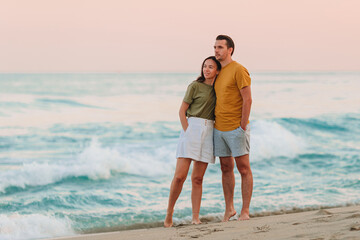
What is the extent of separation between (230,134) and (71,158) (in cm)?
827

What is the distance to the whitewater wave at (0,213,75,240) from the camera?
6.03m

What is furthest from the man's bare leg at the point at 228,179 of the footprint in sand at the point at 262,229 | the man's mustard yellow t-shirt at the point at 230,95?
the footprint in sand at the point at 262,229

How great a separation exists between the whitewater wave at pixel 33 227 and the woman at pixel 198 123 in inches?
87.4

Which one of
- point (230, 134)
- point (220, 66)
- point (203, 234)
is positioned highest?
point (220, 66)

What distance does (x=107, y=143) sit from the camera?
51.3ft

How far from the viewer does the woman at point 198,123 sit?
15.8 ft

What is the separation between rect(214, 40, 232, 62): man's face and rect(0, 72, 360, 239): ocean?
8.36 feet

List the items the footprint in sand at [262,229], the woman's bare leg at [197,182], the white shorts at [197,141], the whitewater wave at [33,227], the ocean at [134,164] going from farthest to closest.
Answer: the ocean at [134,164]
the whitewater wave at [33,227]
the woman's bare leg at [197,182]
the white shorts at [197,141]
the footprint in sand at [262,229]

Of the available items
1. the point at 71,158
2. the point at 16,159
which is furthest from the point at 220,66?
the point at 16,159

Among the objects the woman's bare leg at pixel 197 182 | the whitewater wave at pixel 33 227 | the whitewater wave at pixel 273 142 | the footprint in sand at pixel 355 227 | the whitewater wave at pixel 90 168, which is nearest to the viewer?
the footprint in sand at pixel 355 227

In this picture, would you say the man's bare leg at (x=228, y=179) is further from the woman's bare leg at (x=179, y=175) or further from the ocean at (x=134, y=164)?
the ocean at (x=134, y=164)

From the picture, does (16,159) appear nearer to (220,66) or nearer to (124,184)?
(124,184)

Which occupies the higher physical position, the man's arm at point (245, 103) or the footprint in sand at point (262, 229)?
the man's arm at point (245, 103)

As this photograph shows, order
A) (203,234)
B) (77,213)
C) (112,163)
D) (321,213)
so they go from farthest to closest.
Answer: (112,163)
(77,213)
(321,213)
(203,234)
